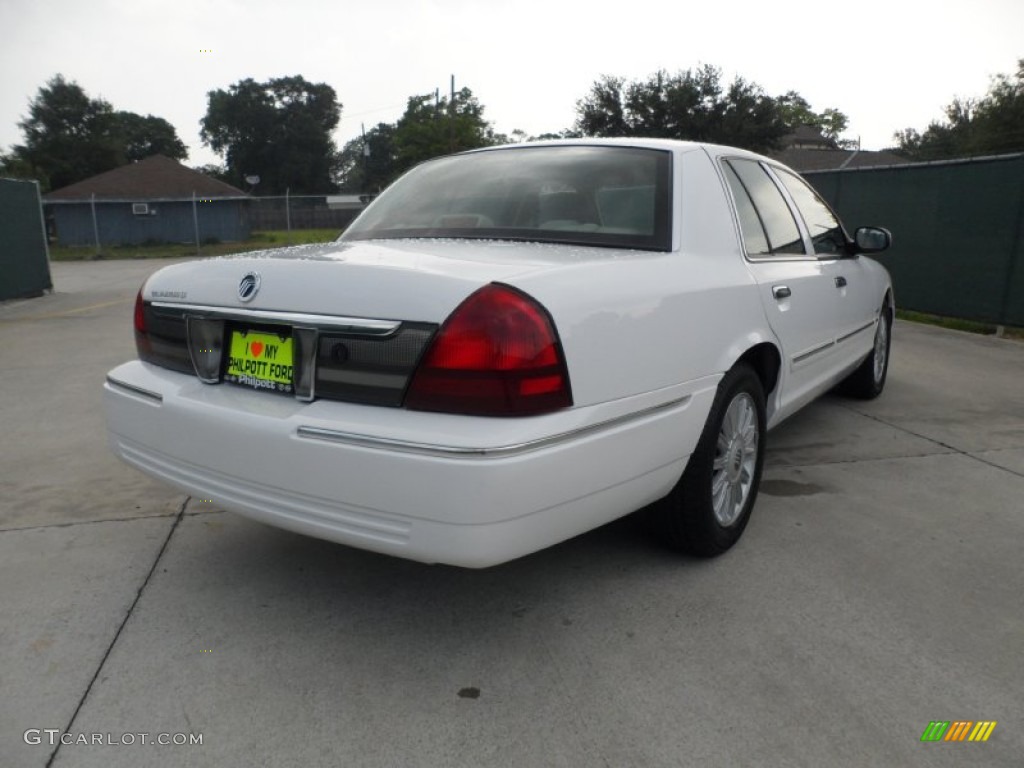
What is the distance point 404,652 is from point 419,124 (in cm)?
4797

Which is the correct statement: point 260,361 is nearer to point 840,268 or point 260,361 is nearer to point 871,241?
point 840,268

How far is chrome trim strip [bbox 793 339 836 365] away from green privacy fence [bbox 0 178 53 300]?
11860 millimetres

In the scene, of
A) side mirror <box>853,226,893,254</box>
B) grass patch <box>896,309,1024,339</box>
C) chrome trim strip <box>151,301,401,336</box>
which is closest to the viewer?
chrome trim strip <box>151,301,401,336</box>

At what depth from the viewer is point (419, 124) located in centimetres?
4728

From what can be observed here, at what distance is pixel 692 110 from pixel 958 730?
33.4 meters

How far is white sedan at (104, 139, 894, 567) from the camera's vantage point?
6.64 feet

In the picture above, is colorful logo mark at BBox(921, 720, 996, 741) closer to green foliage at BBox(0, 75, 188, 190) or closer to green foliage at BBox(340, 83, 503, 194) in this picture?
green foliage at BBox(340, 83, 503, 194)

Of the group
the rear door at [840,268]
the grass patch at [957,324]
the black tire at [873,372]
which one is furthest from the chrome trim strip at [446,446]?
the grass patch at [957,324]

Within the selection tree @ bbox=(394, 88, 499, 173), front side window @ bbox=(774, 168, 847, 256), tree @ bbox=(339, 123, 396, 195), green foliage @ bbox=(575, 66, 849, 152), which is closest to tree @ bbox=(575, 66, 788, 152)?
green foliage @ bbox=(575, 66, 849, 152)

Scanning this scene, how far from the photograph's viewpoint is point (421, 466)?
1977 millimetres

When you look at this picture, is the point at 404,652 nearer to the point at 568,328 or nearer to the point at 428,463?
the point at 428,463

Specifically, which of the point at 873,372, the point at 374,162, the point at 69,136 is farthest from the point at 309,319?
the point at 374,162

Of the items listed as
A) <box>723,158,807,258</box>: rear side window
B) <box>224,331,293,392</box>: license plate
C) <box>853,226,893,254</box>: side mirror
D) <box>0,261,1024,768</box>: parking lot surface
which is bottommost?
<box>0,261,1024,768</box>: parking lot surface

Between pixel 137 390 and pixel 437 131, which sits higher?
pixel 437 131
